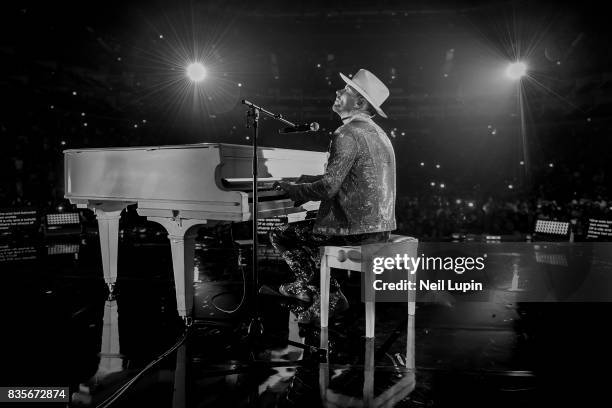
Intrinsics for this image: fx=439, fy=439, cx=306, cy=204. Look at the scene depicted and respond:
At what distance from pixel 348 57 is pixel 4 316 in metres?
10.7

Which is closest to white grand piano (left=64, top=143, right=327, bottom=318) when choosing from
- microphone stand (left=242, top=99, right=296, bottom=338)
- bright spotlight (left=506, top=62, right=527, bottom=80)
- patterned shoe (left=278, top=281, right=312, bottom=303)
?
microphone stand (left=242, top=99, right=296, bottom=338)

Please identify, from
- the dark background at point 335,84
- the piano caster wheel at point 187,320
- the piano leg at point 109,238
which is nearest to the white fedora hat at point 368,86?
the piano caster wheel at point 187,320

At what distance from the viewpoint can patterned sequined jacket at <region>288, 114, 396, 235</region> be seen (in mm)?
2465

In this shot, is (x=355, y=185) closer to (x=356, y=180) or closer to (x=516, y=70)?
(x=356, y=180)

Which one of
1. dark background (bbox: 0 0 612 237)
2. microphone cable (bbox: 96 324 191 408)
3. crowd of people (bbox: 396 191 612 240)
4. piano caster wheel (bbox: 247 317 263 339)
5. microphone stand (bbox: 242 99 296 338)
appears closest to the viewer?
microphone cable (bbox: 96 324 191 408)

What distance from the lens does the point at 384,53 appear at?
12.1 metres

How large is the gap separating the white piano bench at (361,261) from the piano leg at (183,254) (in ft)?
2.65

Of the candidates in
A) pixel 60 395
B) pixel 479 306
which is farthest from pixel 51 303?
pixel 479 306

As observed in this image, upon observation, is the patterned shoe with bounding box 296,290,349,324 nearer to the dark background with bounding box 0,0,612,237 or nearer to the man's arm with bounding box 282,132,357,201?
the man's arm with bounding box 282,132,357,201

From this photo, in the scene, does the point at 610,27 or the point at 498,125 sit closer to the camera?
the point at 610,27

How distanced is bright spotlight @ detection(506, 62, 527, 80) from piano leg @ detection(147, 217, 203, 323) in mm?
10809

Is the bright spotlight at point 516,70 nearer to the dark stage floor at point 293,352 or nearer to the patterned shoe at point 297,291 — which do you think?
the dark stage floor at point 293,352

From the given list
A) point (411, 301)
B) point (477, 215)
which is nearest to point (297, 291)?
point (411, 301)

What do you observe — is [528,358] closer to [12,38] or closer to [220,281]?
[220,281]
